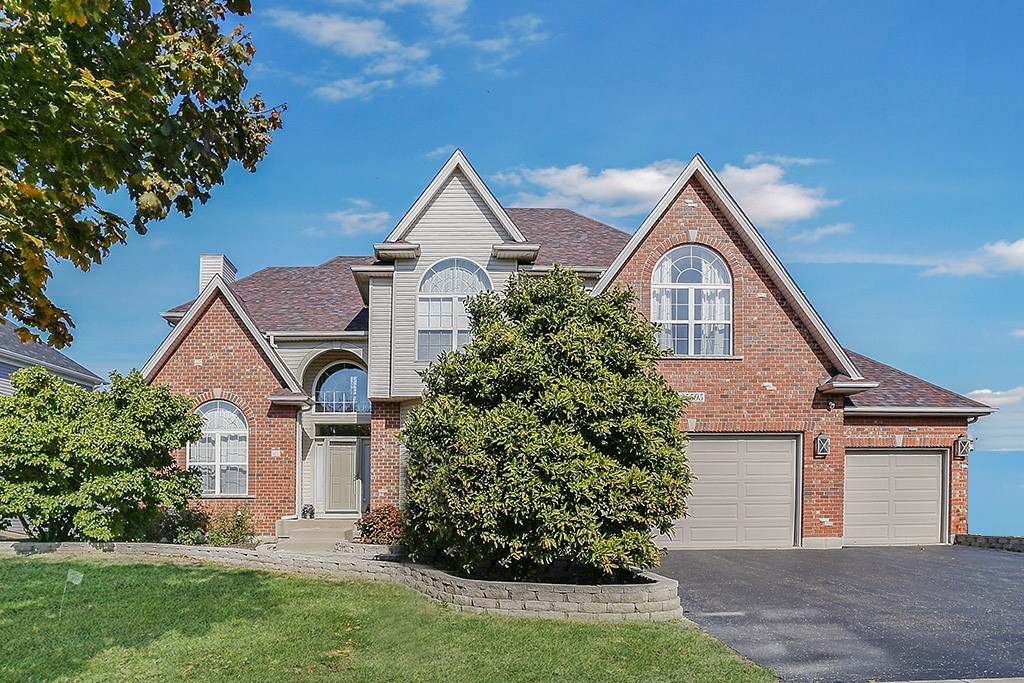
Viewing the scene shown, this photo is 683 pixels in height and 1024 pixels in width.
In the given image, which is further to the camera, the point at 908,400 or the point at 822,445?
the point at 908,400

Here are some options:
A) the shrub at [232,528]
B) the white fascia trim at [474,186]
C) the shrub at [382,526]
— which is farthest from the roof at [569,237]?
the shrub at [232,528]

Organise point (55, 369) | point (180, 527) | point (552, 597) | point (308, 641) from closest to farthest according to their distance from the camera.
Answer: point (308, 641) < point (552, 597) < point (180, 527) < point (55, 369)

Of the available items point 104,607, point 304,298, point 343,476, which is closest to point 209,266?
point 304,298

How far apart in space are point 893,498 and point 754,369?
4763mm

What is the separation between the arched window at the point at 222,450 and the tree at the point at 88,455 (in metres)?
2.33

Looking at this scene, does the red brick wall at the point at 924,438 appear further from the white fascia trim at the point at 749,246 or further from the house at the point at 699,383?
the white fascia trim at the point at 749,246

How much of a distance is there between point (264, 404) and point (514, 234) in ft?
23.5

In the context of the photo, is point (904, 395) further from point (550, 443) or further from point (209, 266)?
point (209, 266)

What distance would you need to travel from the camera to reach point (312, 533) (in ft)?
61.0

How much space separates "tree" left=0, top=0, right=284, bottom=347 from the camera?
630 centimetres

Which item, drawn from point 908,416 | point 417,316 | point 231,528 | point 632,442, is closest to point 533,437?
point 632,442

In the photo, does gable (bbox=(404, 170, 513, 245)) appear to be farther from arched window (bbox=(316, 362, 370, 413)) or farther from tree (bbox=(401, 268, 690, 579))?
tree (bbox=(401, 268, 690, 579))

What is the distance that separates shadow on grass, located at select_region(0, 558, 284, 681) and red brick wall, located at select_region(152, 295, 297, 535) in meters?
4.53

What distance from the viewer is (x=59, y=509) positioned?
15.7 meters
